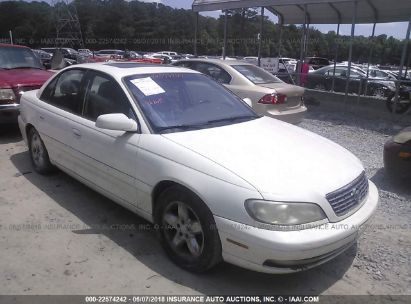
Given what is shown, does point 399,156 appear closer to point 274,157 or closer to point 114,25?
point 274,157

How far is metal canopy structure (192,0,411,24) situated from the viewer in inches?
440

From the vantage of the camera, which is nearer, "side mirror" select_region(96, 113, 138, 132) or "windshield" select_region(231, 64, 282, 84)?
"side mirror" select_region(96, 113, 138, 132)

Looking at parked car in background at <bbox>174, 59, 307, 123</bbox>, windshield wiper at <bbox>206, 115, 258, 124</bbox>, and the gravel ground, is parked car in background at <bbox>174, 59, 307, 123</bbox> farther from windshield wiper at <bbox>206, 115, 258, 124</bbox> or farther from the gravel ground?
windshield wiper at <bbox>206, 115, 258, 124</bbox>

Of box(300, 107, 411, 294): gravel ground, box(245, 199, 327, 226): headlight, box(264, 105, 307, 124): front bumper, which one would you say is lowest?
box(300, 107, 411, 294): gravel ground

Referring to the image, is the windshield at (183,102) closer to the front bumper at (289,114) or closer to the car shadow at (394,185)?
the car shadow at (394,185)

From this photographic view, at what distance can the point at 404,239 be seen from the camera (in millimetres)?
3871

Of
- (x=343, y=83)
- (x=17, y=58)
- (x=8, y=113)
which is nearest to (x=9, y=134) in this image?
(x=8, y=113)

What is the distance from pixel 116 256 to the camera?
11.2 feet

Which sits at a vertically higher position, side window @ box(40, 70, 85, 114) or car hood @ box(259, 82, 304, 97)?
side window @ box(40, 70, 85, 114)

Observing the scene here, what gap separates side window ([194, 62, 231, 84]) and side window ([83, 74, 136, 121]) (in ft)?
12.5

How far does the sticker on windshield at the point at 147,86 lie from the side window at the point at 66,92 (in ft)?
2.56

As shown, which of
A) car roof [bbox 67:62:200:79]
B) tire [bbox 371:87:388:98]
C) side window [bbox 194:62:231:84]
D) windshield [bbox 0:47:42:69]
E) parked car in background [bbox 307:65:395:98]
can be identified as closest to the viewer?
car roof [bbox 67:62:200:79]

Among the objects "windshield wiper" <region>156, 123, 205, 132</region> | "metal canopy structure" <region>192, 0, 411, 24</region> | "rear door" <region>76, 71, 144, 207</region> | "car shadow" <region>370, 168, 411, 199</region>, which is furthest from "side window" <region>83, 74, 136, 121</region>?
"metal canopy structure" <region>192, 0, 411, 24</region>

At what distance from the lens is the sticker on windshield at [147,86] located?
375cm
